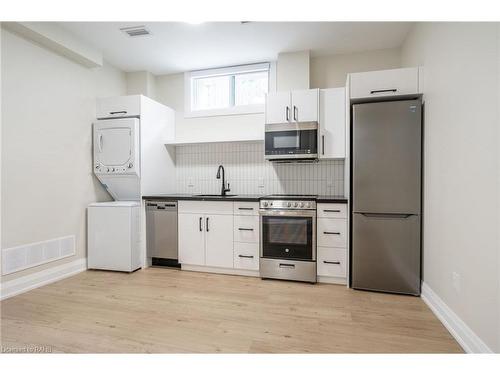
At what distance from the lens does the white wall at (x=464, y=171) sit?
5.00ft

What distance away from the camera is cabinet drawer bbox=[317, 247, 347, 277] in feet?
9.46

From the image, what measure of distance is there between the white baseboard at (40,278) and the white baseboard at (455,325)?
148 inches

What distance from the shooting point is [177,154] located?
4.24 meters

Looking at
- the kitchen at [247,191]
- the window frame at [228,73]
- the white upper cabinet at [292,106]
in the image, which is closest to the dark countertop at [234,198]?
the kitchen at [247,191]

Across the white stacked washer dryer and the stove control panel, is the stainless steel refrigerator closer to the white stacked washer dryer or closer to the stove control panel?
the stove control panel

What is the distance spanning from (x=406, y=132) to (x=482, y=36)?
3.40 feet

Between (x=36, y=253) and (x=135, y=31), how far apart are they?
8.72 feet

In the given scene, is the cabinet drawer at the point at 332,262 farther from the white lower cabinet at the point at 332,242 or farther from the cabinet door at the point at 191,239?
the cabinet door at the point at 191,239

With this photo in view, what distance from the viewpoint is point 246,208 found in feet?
10.5

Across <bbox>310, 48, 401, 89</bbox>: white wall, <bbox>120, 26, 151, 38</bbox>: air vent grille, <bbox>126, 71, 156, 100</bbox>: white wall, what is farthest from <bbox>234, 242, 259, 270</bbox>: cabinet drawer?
<bbox>126, 71, 156, 100</bbox>: white wall

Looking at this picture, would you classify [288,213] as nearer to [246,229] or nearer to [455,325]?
[246,229]

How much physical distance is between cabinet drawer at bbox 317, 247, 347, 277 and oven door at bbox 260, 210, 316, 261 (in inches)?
3.8

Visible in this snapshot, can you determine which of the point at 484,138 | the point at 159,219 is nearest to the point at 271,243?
the point at 159,219

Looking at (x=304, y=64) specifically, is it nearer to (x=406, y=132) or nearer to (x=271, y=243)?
(x=406, y=132)
